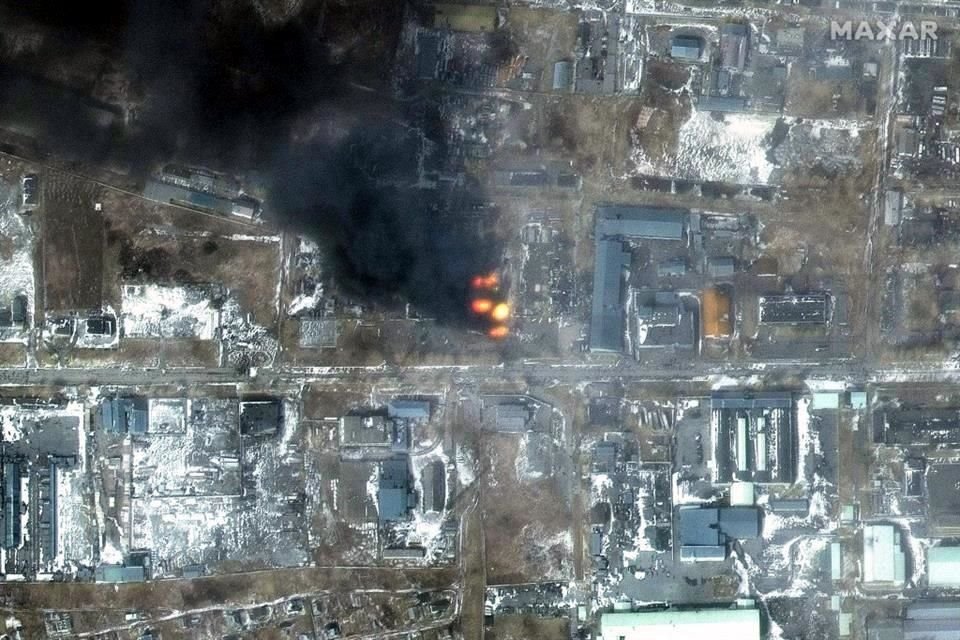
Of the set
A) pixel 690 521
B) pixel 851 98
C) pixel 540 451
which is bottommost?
pixel 690 521

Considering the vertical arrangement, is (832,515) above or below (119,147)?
below

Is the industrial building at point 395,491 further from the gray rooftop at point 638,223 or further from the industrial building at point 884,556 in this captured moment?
the industrial building at point 884,556

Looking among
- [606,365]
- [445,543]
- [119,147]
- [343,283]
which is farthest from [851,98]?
[119,147]

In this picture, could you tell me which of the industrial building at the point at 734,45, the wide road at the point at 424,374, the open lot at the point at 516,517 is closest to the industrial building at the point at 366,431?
the wide road at the point at 424,374

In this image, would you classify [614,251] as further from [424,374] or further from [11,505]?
[11,505]

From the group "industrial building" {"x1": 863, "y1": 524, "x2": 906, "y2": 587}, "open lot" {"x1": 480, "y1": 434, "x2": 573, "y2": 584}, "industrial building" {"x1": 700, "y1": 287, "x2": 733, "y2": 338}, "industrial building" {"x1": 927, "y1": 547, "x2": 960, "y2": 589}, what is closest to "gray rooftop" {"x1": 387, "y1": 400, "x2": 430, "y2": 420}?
"open lot" {"x1": 480, "y1": 434, "x2": 573, "y2": 584}

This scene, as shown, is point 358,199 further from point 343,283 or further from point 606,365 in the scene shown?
point 606,365
